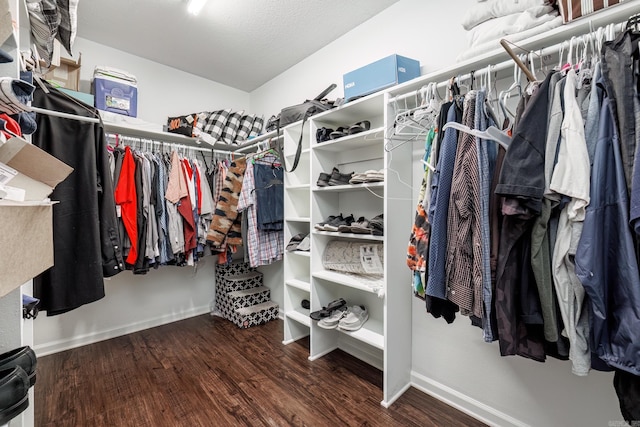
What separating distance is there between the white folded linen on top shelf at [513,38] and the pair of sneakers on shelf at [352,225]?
38.8 inches

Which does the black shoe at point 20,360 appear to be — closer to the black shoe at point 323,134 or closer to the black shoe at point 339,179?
the black shoe at point 339,179

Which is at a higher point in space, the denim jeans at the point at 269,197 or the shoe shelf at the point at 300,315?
the denim jeans at the point at 269,197

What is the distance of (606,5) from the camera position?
3.24 feet

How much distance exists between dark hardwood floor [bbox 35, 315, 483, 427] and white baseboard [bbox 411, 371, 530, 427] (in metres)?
0.05

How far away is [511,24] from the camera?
123 cm

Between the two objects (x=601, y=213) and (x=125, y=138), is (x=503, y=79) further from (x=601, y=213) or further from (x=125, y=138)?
(x=125, y=138)

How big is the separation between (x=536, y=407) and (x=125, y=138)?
3.32 meters

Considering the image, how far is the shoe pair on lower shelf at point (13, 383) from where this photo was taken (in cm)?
61

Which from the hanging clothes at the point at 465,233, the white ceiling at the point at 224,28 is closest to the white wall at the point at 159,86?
the white ceiling at the point at 224,28

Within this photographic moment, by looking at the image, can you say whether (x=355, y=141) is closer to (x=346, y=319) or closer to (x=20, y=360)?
(x=346, y=319)

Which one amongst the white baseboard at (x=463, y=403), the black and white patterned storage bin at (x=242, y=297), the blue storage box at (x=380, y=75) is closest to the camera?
the white baseboard at (x=463, y=403)

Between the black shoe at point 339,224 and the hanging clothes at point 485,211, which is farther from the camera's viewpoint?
the black shoe at point 339,224

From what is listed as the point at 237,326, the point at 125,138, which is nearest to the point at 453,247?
the point at 237,326

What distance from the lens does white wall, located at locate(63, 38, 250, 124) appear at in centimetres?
246
